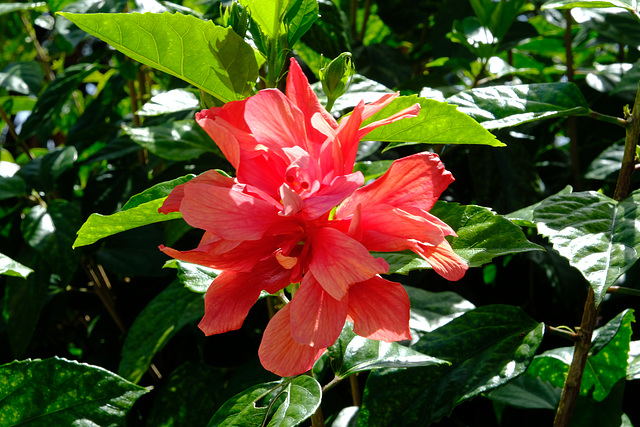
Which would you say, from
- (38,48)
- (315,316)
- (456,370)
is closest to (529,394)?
(456,370)

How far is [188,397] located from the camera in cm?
110

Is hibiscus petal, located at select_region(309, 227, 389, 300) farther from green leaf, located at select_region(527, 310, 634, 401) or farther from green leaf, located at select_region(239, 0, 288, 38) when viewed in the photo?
green leaf, located at select_region(527, 310, 634, 401)

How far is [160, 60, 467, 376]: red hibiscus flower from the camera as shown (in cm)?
53

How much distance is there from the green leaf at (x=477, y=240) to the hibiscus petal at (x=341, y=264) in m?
0.12

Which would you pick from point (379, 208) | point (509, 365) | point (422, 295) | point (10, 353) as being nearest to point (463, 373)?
point (509, 365)

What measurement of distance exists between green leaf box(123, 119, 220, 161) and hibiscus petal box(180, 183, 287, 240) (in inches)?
24.8

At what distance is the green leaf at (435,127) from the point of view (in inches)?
26.1

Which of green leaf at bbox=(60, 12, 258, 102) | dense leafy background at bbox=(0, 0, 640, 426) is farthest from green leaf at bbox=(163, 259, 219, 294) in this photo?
green leaf at bbox=(60, 12, 258, 102)

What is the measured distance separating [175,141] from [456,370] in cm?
70

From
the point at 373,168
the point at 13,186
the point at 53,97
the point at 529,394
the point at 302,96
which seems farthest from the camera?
the point at 53,97

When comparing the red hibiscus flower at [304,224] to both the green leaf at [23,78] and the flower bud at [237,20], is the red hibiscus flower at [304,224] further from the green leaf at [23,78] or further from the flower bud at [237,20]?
the green leaf at [23,78]

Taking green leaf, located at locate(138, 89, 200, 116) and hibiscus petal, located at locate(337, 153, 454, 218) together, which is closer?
hibiscus petal, located at locate(337, 153, 454, 218)

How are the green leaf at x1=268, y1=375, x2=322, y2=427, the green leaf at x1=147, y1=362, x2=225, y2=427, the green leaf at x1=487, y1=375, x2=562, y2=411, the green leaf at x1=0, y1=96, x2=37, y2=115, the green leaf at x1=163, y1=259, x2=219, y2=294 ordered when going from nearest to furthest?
the green leaf at x1=268, y1=375, x2=322, y2=427, the green leaf at x1=163, y1=259, x2=219, y2=294, the green leaf at x1=487, y1=375, x2=562, y2=411, the green leaf at x1=147, y1=362, x2=225, y2=427, the green leaf at x1=0, y1=96, x2=37, y2=115

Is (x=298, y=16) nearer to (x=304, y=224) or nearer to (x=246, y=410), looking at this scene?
(x=304, y=224)
